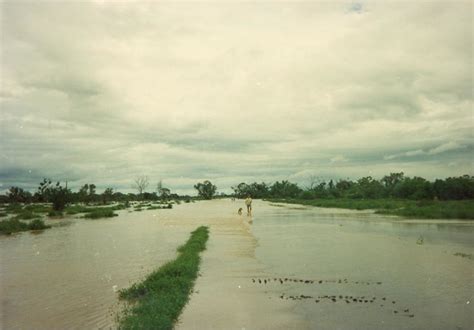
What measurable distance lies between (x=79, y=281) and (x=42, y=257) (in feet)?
26.1

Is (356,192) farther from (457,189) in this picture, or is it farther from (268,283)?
(268,283)

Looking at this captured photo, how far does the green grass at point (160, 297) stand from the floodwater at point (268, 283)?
1.18ft

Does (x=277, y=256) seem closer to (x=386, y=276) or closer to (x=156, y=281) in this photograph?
(x=386, y=276)

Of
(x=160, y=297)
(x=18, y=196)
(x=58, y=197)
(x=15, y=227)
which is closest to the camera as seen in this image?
(x=160, y=297)

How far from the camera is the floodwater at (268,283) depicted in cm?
1097

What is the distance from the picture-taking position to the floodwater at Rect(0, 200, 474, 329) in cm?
1097

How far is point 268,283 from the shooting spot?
1509 cm

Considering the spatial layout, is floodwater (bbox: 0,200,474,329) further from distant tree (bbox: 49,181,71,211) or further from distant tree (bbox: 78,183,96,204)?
distant tree (bbox: 78,183,96,204)

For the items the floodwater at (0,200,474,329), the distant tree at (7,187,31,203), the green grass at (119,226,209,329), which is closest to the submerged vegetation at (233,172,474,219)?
the floodwater at (0,200,474,329)

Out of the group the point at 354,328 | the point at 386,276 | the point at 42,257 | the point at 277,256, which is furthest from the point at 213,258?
the point at 354,328

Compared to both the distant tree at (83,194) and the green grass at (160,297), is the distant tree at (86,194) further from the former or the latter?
the green grass at (160,297)

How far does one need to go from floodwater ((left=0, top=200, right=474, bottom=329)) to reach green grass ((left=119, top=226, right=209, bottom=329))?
361 millimetres

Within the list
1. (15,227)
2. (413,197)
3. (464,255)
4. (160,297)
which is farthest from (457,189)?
(160,297)

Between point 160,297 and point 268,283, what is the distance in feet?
14.5
